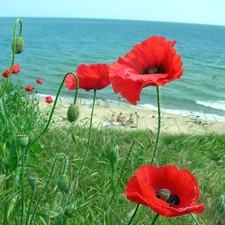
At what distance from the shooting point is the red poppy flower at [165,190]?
989 millimetres

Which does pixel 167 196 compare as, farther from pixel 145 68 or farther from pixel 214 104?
pixel 214 104

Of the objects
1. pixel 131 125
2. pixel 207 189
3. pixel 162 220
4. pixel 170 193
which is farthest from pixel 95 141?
pixel 131 125

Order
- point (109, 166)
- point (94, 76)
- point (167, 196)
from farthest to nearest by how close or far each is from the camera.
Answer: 1. point (109, 166)
2. point (94, 76)
3. point (167, 196)

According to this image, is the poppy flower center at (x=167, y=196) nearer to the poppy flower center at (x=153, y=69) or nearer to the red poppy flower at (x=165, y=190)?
the red poppy flower at (x=165, y=190)

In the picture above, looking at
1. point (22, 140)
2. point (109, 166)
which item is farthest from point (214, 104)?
point (22, 140)

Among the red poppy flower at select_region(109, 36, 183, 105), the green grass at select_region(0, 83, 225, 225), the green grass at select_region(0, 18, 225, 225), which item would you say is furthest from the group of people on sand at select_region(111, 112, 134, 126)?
the red poppy flower at select_region(109, 36, 183, 105)

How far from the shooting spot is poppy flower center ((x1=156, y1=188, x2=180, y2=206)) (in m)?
1.08

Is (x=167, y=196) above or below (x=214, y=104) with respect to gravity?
above

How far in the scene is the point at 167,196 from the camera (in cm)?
108

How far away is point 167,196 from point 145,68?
1.32ft

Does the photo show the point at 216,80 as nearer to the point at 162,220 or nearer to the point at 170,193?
the point at 162,220

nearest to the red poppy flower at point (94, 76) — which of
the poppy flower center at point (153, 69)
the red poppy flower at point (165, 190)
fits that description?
the poppy flower center at point (153, 69)

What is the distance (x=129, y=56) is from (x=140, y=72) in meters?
0.06

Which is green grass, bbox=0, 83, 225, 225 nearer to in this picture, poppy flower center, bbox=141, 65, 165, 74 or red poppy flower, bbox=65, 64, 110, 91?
red poppy flower, bbox=65, 64, 110, 91
